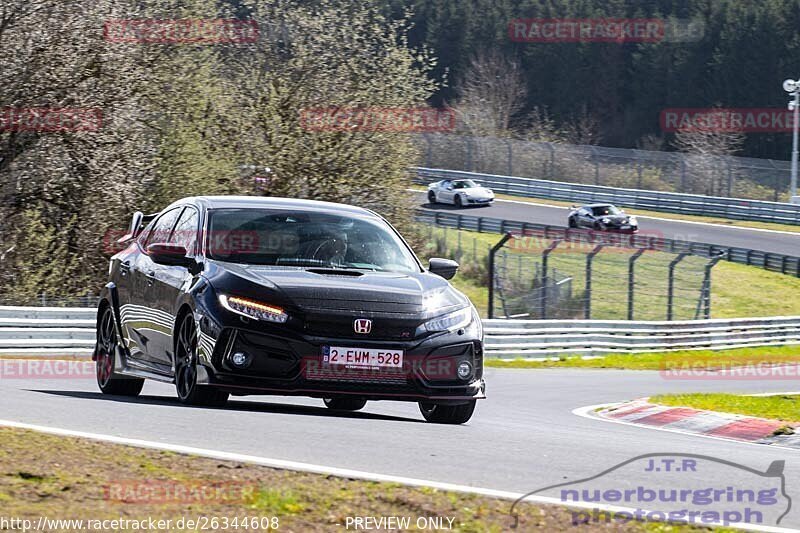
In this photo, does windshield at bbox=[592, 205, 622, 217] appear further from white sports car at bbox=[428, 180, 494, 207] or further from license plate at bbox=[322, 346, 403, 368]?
license plate at bbox=[322, 346, 403, 368]

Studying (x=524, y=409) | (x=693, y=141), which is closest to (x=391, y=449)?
(x=524, y=409)

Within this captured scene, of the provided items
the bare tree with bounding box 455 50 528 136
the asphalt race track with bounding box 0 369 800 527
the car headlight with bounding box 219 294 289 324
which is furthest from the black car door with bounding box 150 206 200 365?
the bare tree with bounding box 455 50 528 136

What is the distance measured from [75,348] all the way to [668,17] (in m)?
95.1

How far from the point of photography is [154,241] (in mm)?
10289

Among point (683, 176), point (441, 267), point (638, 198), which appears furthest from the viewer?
point (683, 176)

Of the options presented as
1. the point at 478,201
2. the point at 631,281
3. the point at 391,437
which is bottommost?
the point at 478,201

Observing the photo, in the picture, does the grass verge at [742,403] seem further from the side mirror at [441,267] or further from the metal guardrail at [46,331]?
the metal guardrail at [46,331]

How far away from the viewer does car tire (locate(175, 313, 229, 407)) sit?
8.55 metres

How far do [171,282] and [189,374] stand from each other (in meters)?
0.82

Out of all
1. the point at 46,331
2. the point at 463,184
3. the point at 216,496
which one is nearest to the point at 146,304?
the point at 216,496

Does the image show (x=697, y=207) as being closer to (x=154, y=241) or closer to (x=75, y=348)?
(x=75, y=348)

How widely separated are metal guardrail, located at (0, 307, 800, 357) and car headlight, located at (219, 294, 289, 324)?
10.4 meters

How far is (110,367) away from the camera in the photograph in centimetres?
1058

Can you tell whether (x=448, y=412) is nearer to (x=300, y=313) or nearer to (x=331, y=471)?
(x=300, y=313)
